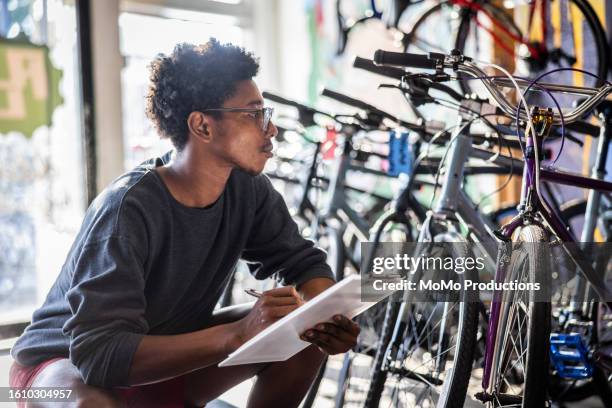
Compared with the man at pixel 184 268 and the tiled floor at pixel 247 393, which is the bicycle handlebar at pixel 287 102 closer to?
the man at pixel 184 268

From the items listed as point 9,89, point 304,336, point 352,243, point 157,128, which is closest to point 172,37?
point 9,89

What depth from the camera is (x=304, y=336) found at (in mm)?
1444

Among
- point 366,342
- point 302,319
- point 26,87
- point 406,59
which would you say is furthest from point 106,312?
point 26,87

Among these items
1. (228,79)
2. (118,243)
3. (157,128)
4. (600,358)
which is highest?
(228,79)

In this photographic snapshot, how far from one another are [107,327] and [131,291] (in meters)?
0.09

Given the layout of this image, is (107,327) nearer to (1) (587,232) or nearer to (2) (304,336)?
(2) (304,336)

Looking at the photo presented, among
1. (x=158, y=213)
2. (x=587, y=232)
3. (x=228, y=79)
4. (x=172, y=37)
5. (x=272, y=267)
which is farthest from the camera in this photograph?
(x=172, y=37)

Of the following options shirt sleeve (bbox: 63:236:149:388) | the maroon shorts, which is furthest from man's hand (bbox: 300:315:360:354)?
the maroon shorts

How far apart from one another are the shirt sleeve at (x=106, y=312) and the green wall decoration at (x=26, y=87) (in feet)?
8.23

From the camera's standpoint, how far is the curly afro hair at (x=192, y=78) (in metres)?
1.75

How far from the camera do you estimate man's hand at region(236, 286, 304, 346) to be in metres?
1.43

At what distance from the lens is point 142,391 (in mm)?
1709

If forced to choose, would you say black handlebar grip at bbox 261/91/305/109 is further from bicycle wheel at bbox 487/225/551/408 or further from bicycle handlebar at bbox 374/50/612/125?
bicycle wheel at bbox 487/225/551/408

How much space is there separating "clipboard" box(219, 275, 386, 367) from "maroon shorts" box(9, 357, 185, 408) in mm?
377
